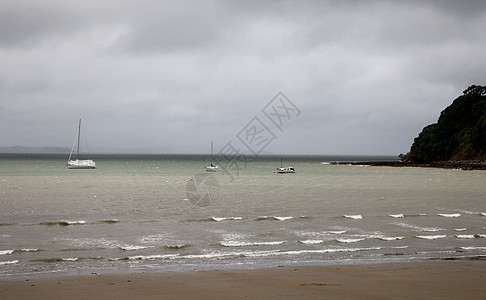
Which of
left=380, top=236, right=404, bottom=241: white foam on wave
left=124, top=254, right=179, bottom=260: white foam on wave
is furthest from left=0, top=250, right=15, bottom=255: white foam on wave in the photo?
left=380, top=236, right=404, bottom=241: white foam on wave

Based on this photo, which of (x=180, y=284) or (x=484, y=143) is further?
(x=484, y=143)

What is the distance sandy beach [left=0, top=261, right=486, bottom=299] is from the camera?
9.28m

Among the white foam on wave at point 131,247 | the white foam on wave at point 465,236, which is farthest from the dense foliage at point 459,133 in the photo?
the white foam on wave at point 131,247

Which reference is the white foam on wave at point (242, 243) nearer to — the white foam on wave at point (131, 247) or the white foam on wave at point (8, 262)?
the white foam on wave at point (131, 247)

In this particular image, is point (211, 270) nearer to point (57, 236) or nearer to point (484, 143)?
point (57, 236)

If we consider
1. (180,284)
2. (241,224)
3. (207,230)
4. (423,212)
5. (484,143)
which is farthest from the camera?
(484,143)

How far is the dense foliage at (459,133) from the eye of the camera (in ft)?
404

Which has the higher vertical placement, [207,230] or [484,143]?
[484,143]

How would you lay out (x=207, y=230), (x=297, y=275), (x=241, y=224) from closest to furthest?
(x=297, y=275) < (x=207, y=230) < (x=241, y=224)

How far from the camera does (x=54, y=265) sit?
12.9m

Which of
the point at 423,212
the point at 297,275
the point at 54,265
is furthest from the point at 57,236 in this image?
the point at 423,212

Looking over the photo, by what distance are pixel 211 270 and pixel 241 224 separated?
33.5 feet

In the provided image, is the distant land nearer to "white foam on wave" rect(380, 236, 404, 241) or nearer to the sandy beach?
"white foam on wave" rect(380, 236, 404, 241)

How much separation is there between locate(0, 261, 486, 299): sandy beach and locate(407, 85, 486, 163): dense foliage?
124 m
